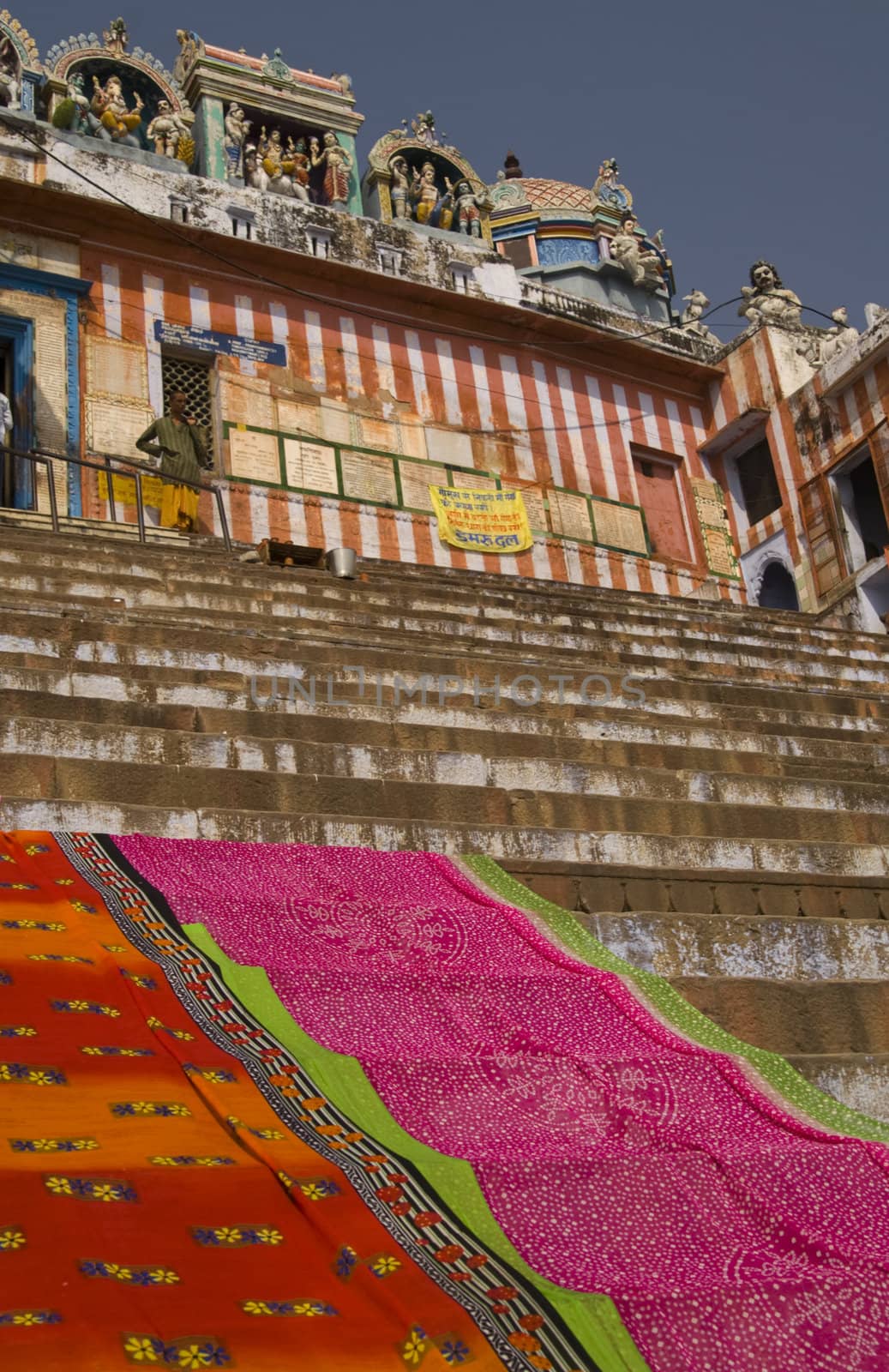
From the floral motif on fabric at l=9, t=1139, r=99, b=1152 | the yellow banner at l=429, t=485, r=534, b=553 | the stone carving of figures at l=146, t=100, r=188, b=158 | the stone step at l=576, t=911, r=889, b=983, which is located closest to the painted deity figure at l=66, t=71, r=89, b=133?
the stone carving of figures at l=146, t=100, r=188, b=158

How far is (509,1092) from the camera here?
344 centimetres

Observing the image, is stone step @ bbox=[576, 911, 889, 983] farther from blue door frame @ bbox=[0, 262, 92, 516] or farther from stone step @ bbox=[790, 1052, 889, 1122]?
blue door frame @ bbox=[0, 262, 92, 516]

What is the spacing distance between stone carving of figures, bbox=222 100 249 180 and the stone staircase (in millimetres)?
8324

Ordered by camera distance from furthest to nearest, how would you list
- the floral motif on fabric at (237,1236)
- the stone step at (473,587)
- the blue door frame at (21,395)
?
the blue door frame at (21,395) → the stone step at (473,587) → the floral motif on fabric at (237,1236)

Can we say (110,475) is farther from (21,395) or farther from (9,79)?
(9,79)

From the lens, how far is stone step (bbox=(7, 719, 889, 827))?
16.9 feet

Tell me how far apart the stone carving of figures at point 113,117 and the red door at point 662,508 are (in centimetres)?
647

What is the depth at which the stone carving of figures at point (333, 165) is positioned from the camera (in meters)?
16.6

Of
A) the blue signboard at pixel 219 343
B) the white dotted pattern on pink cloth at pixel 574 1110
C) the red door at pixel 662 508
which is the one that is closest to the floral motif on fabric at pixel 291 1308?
the white dotted pattern on pink cloth at pixel 574 1110

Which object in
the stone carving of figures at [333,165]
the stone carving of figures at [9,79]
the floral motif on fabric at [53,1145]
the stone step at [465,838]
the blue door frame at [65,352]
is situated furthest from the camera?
the stone carving of figures at [333,165]

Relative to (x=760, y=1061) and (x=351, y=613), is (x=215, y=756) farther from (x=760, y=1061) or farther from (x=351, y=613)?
(x=351, y=613)

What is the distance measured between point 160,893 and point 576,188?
26.8m

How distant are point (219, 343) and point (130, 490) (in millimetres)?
2142

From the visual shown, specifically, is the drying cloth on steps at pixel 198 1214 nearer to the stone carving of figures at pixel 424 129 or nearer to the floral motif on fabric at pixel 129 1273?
the floral motif on fabric at pixel 129 1273
